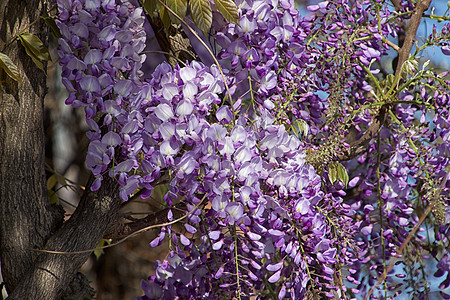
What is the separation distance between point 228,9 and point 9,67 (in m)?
0.33

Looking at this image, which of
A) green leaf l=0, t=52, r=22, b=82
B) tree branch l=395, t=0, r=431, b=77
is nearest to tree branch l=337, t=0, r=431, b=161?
tree branch l=395, t=0, r=431, b=77

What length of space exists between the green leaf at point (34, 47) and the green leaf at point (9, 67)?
0.12ft

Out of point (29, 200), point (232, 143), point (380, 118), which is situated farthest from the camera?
point (380, 118)

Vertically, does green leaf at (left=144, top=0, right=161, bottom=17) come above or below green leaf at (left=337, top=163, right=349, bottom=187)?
above

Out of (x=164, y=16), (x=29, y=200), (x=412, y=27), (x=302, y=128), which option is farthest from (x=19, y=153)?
(x=412, y=27)

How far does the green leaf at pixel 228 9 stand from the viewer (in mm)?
798

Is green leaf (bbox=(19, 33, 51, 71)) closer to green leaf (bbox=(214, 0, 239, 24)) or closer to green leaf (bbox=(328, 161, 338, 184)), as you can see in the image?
green leaf (bbox=(214, 0, 239, 24))

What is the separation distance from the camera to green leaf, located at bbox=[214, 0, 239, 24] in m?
0.80

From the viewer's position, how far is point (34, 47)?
2.72 feet

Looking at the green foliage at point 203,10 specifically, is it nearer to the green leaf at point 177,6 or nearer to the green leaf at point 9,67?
the green leaf at point 177,6

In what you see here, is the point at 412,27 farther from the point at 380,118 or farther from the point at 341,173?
the point at 341,173

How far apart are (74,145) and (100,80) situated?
0.92 m

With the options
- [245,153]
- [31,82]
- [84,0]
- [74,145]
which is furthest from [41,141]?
[74,145]

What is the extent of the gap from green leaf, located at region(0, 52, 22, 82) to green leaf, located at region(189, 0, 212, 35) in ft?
0.89
